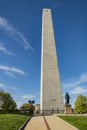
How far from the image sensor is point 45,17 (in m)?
65.1

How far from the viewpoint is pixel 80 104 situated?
70.2 metres

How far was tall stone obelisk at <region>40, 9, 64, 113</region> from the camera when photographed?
185 ft

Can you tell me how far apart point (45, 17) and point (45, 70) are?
1677cm

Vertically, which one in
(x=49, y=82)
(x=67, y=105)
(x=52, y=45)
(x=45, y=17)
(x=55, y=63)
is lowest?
(x=67, y=105)

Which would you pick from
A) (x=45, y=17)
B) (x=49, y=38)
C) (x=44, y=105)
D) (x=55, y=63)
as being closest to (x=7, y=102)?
(x=44, y=105)

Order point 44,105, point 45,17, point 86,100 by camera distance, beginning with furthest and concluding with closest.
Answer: point 86,100
point 45,17
point 44,105

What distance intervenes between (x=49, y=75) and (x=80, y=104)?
719 inches

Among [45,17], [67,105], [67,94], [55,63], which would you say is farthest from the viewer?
[45,17]

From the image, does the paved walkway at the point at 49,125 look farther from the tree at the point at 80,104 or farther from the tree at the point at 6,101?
the tree at the point at 80,104

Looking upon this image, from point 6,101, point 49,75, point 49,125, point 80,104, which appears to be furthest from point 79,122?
point 80,104

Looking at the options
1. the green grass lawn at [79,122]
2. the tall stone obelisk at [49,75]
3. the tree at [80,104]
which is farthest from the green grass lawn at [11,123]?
the tree at [80,104]

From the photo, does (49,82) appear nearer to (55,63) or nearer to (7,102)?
(55,63)

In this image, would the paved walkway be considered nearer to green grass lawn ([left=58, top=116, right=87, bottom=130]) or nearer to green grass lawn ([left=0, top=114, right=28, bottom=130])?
green grass lawn ([left=58, top=116, right=87, bottom=130])

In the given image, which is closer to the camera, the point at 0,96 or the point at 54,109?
the point at 54,109
